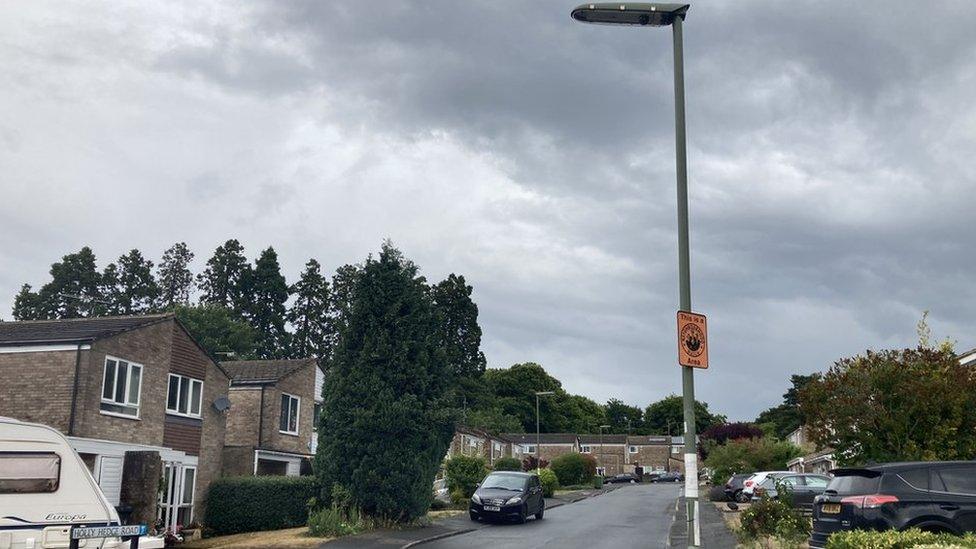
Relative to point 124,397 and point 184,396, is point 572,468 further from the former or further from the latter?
point 124,397

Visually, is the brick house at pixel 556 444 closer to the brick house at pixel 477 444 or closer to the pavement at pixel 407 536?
the brick house at pixel 477 444

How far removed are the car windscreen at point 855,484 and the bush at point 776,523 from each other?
2461mm

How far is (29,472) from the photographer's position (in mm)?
10945

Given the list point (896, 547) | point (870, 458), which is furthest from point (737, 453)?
point (896, 547)

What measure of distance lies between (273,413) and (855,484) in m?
25.4

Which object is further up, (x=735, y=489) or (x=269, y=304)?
(x=269, y=304)

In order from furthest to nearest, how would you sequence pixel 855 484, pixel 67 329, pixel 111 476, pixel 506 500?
pixel 506 500 → pixel 67 329 → pixel 111 476 → pixel 855 484

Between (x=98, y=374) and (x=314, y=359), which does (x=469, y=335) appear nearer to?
(x=314, y=359)

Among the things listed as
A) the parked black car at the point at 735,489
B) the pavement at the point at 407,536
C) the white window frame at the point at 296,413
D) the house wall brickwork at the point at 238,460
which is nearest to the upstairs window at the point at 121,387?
Answer: the house wall brickwork at the point at 238,460

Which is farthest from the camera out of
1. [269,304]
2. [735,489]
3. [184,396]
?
[269,304]

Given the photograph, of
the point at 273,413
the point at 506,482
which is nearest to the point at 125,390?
the point at 273,413

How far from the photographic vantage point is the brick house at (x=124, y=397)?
78.0 ft

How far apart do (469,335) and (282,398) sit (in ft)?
155

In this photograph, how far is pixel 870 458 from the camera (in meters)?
18.1
